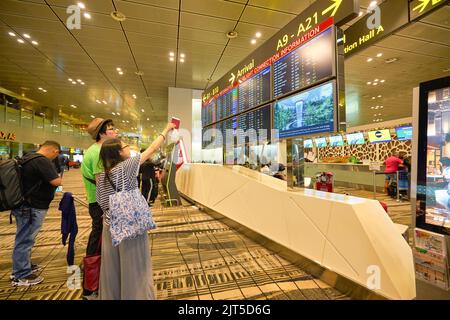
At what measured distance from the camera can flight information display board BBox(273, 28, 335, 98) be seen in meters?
2.19

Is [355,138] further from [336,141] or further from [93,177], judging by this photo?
[93,177]

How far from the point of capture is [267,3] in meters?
4.64

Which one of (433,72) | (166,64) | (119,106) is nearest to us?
(166,64)

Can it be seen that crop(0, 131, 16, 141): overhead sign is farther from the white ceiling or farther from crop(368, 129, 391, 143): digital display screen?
crop(368, 129, 391, 143): digital display screen

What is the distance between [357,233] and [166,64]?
7.39 meters

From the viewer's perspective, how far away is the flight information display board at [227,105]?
4023 millimetres

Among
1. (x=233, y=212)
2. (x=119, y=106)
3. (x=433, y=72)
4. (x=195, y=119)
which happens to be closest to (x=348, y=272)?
(x=233, y=212)

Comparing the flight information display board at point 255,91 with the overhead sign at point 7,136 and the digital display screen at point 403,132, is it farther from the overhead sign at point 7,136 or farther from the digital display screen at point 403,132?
the overhead sign at point 7,136

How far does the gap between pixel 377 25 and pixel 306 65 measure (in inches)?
98.7

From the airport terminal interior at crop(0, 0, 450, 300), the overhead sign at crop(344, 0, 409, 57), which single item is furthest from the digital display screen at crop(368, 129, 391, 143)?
the overhead sign at crop(344, 0, 409, 57)

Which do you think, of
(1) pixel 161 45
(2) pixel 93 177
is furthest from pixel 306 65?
(1) pixel 161 45

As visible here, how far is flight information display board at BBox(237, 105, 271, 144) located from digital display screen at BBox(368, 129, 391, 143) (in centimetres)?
919

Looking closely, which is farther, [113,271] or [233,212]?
[233,212]
